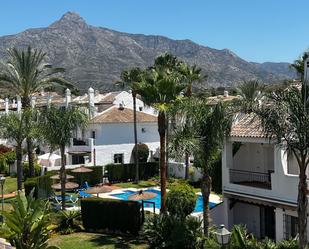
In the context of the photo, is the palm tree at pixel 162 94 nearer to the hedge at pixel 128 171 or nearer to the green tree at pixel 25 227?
the green tree at pixel 25 227

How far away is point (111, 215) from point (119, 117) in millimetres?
29835

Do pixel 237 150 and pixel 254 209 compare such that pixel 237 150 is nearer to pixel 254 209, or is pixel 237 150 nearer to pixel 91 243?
pixel 254 209

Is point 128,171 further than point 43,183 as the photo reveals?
Yes

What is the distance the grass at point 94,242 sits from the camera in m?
22.2

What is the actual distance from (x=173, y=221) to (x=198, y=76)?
26.2 m

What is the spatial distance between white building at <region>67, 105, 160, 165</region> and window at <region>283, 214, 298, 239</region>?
32066 mm

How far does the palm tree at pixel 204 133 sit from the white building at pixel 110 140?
1225 inches

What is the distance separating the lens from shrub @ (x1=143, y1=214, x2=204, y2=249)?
2027cm

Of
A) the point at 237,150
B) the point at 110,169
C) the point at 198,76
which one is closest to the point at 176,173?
the point at 110,169

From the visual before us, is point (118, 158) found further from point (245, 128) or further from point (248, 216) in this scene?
point (245, 128)

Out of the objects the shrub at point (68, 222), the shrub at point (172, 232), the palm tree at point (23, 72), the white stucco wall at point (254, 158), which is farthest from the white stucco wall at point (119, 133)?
the shrub at point (172, 232)

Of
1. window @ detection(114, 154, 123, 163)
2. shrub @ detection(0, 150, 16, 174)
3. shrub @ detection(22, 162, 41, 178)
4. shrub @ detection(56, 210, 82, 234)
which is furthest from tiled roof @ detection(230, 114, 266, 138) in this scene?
shrub @ detection(0, 150, 16, 174)

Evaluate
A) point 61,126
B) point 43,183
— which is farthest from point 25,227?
point 43,183

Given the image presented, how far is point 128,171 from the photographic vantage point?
159 feet
